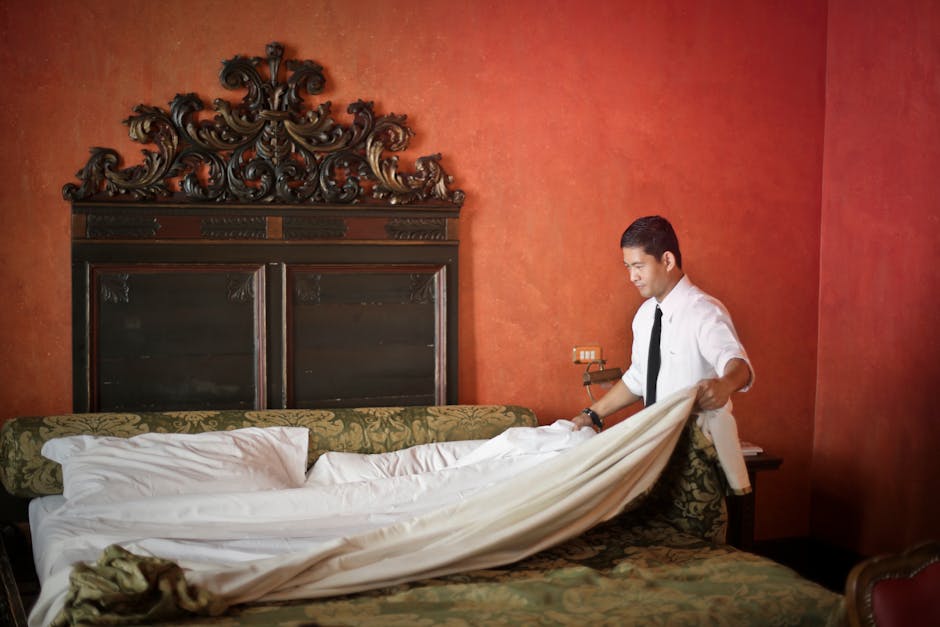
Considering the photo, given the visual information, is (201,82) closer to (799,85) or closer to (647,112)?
(647,112)

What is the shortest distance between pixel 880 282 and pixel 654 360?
5.08ft

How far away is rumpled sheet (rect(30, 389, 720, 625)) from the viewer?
223cm

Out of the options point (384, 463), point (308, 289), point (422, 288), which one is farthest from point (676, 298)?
point (308, 289)

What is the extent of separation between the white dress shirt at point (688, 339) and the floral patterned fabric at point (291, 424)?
743mm

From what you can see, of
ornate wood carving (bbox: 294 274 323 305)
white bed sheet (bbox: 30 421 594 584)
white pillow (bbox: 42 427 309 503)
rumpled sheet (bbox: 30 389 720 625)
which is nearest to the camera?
rumpled sheet (bbox: 30 389 720 625)

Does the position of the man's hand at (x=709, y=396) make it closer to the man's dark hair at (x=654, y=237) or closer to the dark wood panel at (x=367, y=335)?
the man's dark hair at (x=654, y=237)

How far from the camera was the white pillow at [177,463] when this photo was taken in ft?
9.80

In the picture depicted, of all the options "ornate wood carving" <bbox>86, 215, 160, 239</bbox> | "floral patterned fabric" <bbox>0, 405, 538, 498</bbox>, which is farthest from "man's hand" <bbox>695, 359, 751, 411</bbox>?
"ornate wood carving" <bbox>86, 215, 160, 239</bbox>

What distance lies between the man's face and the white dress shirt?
0.05 m

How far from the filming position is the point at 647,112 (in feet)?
13.9

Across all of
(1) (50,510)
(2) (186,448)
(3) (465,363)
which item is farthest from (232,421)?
(3) (465,363)

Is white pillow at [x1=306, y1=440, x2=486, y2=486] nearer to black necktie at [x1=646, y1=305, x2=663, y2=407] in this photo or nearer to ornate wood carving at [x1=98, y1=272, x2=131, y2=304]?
black necktie at [x1=646, y1=305, x2=663, y2=407]

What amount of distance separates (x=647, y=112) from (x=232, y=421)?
2.42 m

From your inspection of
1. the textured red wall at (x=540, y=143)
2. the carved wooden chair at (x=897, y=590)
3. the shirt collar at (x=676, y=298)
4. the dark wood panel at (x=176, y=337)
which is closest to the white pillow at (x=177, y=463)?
the dark wood panel at (x=176, y=337)
